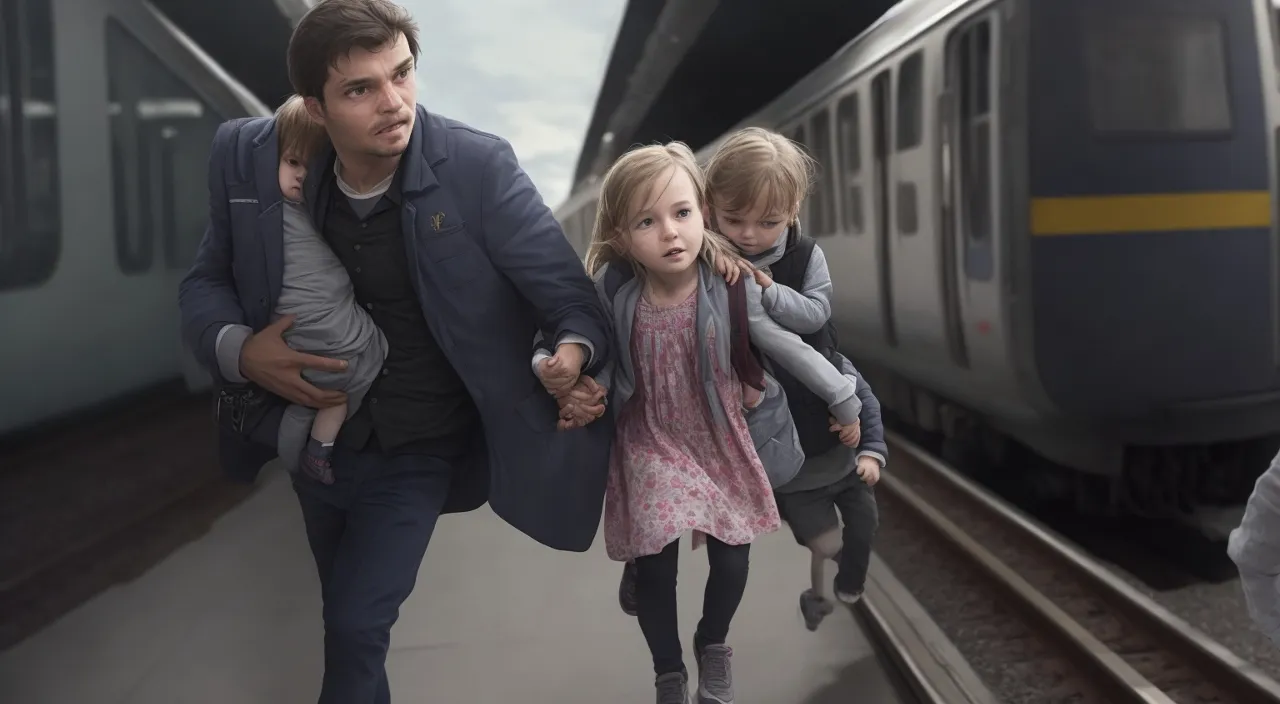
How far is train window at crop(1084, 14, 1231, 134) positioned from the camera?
10.6ft

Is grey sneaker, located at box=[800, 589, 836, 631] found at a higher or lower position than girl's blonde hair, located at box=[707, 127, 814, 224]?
lower

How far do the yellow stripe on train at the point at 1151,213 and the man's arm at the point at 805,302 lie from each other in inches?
80.0

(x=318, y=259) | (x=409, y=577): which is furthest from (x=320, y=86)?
(x=409, y=577)

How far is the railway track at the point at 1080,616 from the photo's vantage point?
2814 millimetres

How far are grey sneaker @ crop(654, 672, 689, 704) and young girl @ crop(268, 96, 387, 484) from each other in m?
0.76

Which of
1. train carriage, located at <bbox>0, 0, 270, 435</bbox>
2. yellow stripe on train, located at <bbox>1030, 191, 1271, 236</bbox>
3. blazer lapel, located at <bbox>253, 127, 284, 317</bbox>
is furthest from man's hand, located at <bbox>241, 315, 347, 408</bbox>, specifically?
yellow stripe on train, located at <bbox>1030, 191, 1271, 236</bbox>

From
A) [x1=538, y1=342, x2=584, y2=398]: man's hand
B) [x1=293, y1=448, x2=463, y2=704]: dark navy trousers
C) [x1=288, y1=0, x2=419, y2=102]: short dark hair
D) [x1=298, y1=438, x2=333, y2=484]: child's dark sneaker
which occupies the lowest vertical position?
[x1=293, y1=448, x2=463, y2=704]: dark navy trousers

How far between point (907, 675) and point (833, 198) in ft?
8.23

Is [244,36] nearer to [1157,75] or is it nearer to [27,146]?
[27,146]

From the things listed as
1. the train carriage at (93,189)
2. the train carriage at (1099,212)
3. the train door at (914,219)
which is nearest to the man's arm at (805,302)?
the train carriage at (1099,212)

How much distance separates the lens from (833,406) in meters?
1.82

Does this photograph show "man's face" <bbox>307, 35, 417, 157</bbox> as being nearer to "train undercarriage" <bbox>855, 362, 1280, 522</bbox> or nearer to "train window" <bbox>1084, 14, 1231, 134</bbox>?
"train window" <bbox>1084, 14, 1231, 134</bbox>

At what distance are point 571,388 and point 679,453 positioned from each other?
0.78 ft

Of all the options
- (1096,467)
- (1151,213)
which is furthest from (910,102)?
(1096,467)
